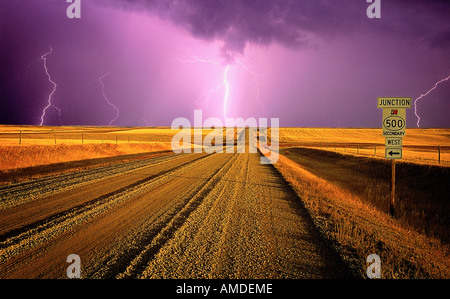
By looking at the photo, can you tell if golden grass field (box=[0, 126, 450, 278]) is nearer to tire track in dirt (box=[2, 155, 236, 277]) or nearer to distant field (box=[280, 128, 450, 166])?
tire track in dirt (box=[2, 155, 236, 277])

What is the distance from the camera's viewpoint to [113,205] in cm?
610

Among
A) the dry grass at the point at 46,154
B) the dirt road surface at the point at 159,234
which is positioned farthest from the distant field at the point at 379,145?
the dry grass at the point at 46,154

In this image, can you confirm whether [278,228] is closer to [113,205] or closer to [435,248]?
[435,248]

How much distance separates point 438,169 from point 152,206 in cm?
1456

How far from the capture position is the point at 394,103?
662 cm

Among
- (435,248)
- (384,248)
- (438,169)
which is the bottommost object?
(435,248)

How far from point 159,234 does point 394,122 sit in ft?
24.9

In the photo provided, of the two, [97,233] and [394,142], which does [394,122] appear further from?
[97,233]

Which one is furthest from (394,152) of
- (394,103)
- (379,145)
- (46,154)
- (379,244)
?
(379,145)

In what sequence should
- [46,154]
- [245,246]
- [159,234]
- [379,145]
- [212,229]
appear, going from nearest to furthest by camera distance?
1. [245,246]
2. [159,234]
3. [212,229]
4. [46,154]
5. [379,145]

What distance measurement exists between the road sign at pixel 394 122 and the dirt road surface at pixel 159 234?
146 inches
